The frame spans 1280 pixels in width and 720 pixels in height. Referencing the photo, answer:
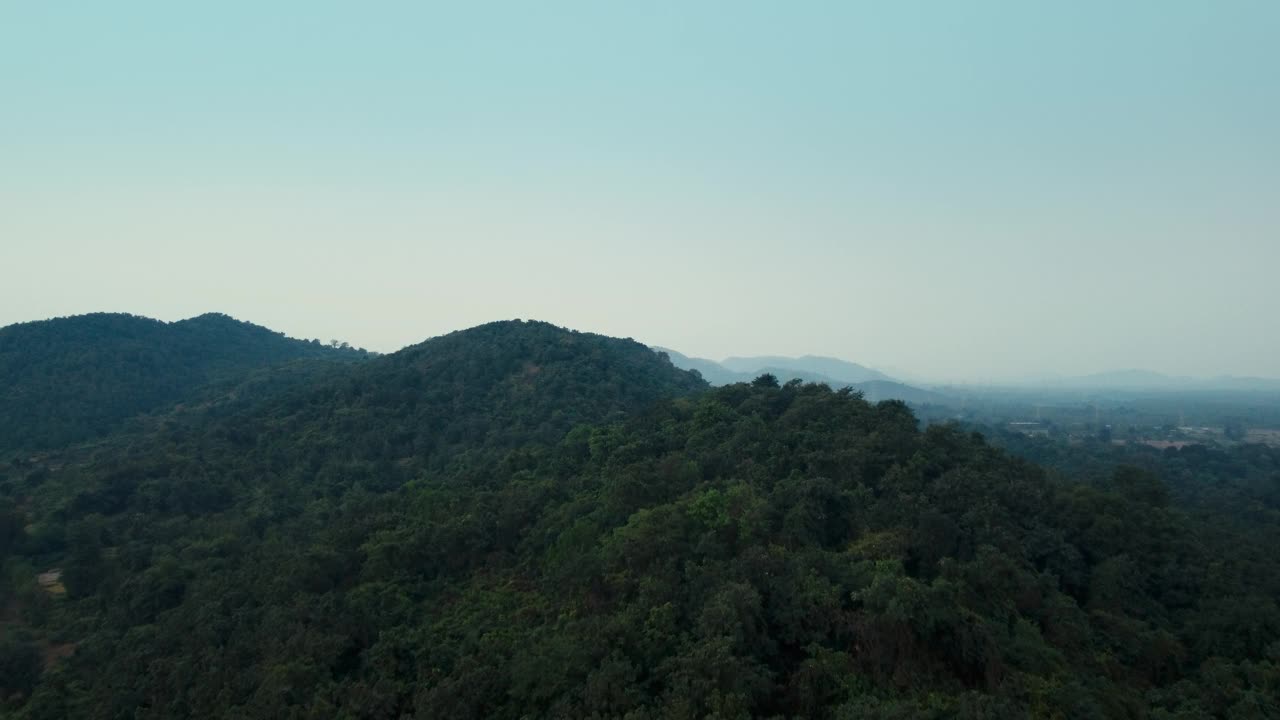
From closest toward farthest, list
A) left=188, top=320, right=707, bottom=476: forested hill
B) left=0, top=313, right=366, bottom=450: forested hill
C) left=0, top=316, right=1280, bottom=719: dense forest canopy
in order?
left=0, top=316, right=1280, bottom=719: dense forest canopy < left=188, top=320, right=707, bottom=476: forested hill < left=0, top=313, right=366, bottom=450: forested hill

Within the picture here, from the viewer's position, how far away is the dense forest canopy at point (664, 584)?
1021cm

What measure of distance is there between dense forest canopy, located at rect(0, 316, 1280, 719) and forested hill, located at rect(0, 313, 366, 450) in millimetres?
14938

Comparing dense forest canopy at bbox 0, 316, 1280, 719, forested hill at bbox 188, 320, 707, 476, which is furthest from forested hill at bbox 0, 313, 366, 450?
dense forest canopy at bbox 0, 316, 1280, 719

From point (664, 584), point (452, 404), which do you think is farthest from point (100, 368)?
point (664, 584)

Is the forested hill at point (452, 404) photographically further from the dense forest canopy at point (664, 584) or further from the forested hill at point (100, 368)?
the forested hill at point (100, 368)

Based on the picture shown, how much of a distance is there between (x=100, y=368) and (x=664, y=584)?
47.5 meters

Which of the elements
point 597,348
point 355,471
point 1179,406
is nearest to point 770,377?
point 597,348

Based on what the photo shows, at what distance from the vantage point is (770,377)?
29109 mm

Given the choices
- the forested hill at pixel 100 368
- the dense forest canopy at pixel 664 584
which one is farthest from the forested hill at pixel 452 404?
the forested hill at pixel 100 368

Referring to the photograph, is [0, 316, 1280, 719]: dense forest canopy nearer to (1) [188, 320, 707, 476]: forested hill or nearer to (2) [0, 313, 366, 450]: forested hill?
(1) [188, 320, 707, 476]: forested hill

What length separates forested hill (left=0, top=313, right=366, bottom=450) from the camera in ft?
126

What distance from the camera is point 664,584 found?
12.3 metres

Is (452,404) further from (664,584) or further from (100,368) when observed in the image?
(100,368)

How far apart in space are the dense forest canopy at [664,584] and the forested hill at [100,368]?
49.0ft
